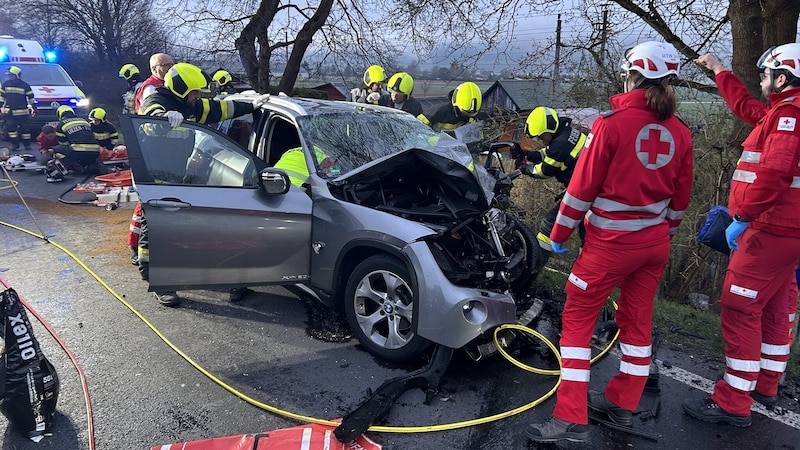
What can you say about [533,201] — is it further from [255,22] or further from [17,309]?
[17,309]

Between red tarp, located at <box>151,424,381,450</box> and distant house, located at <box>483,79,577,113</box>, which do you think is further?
distant house, located at <box>483,79,577,113</box>

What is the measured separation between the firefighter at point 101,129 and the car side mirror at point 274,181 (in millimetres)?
7964

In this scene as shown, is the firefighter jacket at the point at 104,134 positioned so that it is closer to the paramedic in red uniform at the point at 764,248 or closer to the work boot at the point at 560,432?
the work boot at the point at 560,432

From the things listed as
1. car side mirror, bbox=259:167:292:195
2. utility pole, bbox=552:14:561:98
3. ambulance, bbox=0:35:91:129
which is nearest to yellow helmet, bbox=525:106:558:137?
car side mirror, bbox=259:167:292:195

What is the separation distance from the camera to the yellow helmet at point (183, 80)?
15.7 feet

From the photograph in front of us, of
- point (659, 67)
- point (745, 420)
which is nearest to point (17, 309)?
point (659, 67)

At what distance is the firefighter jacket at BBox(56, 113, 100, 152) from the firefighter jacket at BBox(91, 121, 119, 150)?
0.26 feet

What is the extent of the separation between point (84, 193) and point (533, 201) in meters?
7.46

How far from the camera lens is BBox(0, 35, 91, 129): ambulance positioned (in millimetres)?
13922

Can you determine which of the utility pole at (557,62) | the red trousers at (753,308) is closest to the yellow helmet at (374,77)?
the utility pole at (557,62)

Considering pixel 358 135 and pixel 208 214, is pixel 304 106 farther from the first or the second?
pixel 208 214

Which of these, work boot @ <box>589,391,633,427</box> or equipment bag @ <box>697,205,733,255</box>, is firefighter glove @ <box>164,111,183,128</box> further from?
equipment bag @ <box>697,205,733,255</box>

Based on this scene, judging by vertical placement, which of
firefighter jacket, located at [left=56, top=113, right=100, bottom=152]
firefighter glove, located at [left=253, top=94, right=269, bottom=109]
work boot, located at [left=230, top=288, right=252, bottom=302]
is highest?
firefighter glove, located at [left=253, top=94, right=269, bottom=109]

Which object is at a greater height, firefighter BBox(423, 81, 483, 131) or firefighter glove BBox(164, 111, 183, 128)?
firefighter BBox(423, 81, 483, 131)
